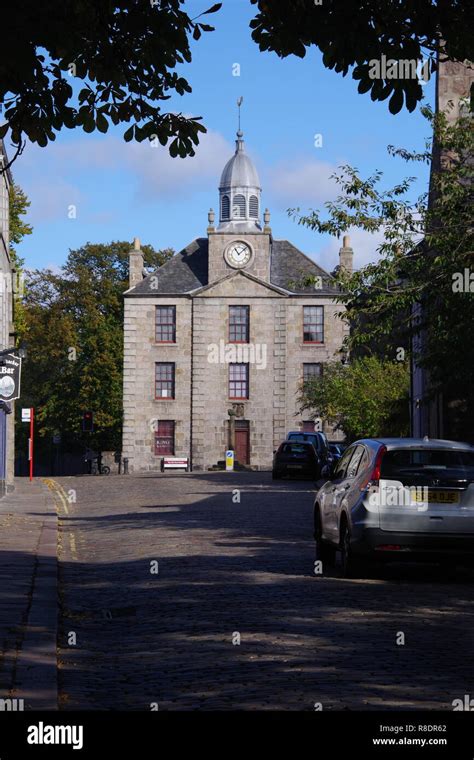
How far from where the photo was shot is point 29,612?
11.3 metres

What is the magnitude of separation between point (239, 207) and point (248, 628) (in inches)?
2634

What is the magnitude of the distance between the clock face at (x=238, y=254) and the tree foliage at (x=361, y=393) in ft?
32.8

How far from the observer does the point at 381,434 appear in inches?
1842

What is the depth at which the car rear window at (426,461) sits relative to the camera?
13875 millimetres

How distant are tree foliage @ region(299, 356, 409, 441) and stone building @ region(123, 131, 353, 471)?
5.64m

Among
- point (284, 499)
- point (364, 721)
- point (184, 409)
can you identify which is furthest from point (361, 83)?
point (184, 409)

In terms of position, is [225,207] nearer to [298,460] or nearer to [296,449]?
[296,449]

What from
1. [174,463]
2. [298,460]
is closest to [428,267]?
[298,460]

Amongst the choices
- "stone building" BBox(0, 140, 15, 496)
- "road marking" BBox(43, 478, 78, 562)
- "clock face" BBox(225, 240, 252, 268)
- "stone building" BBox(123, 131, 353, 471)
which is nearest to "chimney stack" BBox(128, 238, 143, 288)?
"stone building" BBox(123, 131, 353, 471)

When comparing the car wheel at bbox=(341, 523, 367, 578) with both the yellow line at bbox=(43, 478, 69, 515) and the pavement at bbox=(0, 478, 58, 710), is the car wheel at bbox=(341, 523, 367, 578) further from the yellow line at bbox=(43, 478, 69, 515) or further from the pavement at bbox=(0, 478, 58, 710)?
the yellow line at bbox=(43, 478, 69, 515)

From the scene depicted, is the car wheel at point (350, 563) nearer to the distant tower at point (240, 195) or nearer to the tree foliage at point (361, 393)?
the tree foliage at point (361, 393)

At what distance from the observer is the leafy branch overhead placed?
9680 millimetres

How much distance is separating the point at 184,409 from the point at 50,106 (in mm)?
61990

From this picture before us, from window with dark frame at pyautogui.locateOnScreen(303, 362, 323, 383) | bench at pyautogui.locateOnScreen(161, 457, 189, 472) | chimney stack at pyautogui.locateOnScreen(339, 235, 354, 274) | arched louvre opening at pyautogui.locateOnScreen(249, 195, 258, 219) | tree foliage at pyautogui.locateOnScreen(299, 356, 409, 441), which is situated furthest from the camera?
chimney stack at pyautogui.locateOnScreen(339, 235, 354, 274)
